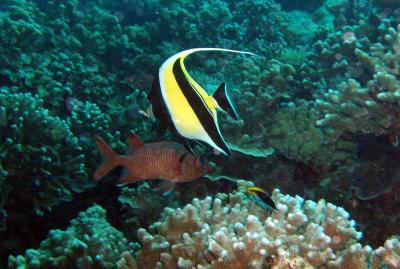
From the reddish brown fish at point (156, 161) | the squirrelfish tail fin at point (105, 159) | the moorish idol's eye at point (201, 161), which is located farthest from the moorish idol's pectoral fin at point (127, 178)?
the moorish idol's eye at point (201, 161)

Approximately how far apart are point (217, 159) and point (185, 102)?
308 cm

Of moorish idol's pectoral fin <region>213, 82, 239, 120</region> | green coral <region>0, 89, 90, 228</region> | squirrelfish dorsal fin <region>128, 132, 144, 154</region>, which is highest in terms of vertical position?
moorish idol's pectoral fin <region>213, 82, 239, 120</region>

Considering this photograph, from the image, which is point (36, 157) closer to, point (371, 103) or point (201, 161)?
point (201, 161)

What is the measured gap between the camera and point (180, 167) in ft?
10.6

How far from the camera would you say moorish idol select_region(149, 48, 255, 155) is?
53.4 inches

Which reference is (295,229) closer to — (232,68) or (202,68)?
(232,68)

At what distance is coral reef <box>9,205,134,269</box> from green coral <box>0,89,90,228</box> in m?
1.03

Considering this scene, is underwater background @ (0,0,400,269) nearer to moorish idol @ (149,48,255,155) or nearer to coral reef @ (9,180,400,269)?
coral reef @ (9,180,400,269)

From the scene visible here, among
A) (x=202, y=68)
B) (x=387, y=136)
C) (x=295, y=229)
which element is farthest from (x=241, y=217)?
(x=202, y=68)

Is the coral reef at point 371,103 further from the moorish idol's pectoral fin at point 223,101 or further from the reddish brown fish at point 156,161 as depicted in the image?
the moorish idol's pectoral fin at point 223,101

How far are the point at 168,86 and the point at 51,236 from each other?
264cm

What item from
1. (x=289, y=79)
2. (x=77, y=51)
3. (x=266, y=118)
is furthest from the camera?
(x=77, y=51)

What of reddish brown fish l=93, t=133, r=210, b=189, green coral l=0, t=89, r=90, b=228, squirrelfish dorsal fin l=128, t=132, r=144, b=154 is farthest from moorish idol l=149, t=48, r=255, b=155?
green coral l=0, t=89, r=90, b=228

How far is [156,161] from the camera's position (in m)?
3.20
